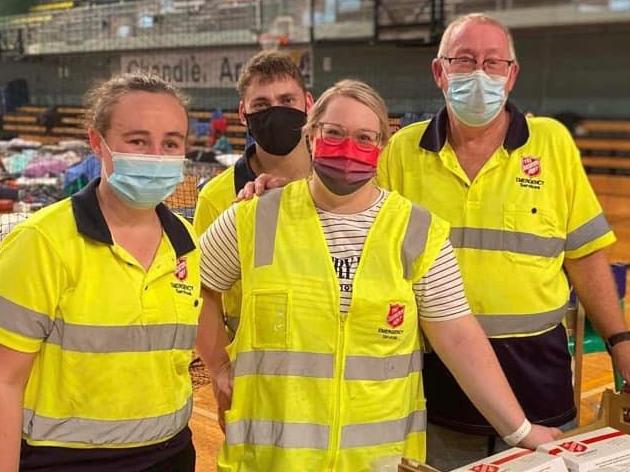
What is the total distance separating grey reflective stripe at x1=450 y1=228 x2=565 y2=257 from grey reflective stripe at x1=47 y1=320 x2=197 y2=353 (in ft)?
2.68

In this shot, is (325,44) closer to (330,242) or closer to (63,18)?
(63,18)

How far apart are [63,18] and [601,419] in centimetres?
1815

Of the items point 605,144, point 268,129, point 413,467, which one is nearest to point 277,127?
point 268,129

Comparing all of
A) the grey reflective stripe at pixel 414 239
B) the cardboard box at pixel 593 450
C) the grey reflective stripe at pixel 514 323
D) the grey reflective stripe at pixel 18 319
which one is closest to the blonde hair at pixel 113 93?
the grey reflective stripe at pixel 18 319

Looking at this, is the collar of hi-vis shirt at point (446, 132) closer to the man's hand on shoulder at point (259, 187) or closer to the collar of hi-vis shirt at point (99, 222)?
the man's hand on shoulder at point (259, 187)

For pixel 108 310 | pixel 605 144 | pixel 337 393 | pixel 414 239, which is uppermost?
pixel 414 239

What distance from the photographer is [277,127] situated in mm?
2426

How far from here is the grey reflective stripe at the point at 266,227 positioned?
1783mm

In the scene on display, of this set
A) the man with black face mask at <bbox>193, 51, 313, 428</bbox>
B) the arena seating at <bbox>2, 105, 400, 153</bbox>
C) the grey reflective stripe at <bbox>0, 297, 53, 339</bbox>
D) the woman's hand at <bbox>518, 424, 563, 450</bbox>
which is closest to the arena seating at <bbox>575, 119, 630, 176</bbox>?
the arena seating at <bbox>2, 105, 400, 153</bbox>

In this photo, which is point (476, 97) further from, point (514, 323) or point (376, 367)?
point (376, 367)

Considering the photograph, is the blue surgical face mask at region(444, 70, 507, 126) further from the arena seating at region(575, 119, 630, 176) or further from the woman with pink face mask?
the arena seating at region(575, 119, 630, 176)

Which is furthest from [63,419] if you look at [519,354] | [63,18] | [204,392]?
[63,18]

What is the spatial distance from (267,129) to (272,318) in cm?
83

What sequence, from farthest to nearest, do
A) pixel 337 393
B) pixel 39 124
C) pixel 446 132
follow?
pixel 39 124 → pixel 446 132 → pixel 337 393
